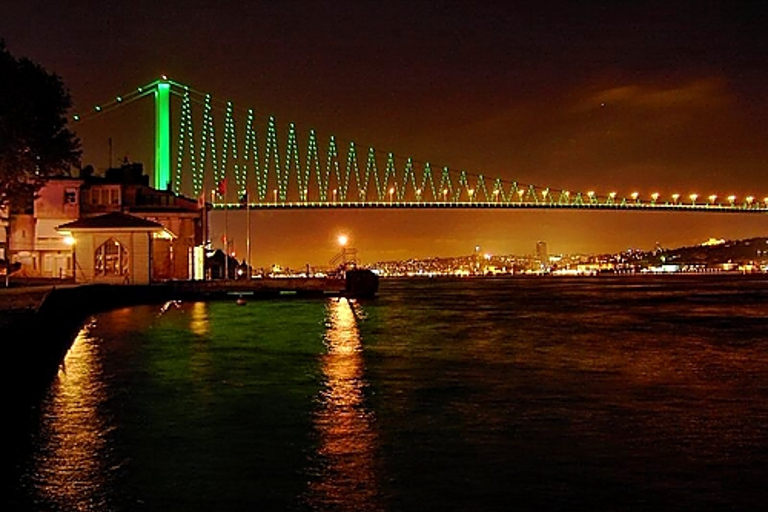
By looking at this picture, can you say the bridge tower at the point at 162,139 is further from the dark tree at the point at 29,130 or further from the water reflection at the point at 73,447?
the water reflection at the point at 73,447

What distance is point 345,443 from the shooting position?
32.6 ft

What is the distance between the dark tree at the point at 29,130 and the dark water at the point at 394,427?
10.7m

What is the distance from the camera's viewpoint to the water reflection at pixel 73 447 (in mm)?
7656

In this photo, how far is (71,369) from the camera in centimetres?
1627

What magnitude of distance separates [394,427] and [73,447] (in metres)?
3.60

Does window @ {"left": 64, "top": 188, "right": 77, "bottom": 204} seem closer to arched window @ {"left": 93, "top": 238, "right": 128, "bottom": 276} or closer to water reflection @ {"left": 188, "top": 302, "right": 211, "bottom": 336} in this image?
arched window @ {"left": 93, "top": 238, "right": 128, "bottom": 276}

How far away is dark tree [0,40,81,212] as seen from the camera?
2952 cm

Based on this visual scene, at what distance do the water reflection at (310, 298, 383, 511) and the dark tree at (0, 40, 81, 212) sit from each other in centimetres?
1657

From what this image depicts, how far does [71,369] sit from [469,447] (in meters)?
9.21

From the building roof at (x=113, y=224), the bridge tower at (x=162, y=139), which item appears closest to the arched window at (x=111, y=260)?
the building roof at (x=113, y=224)

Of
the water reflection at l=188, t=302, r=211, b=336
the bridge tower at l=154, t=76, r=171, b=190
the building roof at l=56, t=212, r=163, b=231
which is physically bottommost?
the water reflection at l=188, t=302, r=211, b=336

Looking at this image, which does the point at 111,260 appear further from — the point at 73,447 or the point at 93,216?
the point at 73,447

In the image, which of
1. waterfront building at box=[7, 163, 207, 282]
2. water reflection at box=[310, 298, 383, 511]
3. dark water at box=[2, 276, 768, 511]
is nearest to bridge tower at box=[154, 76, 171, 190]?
waterfront building at box=[7, 163, 207, 282]

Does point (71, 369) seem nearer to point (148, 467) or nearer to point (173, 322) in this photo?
point (148, 467)
